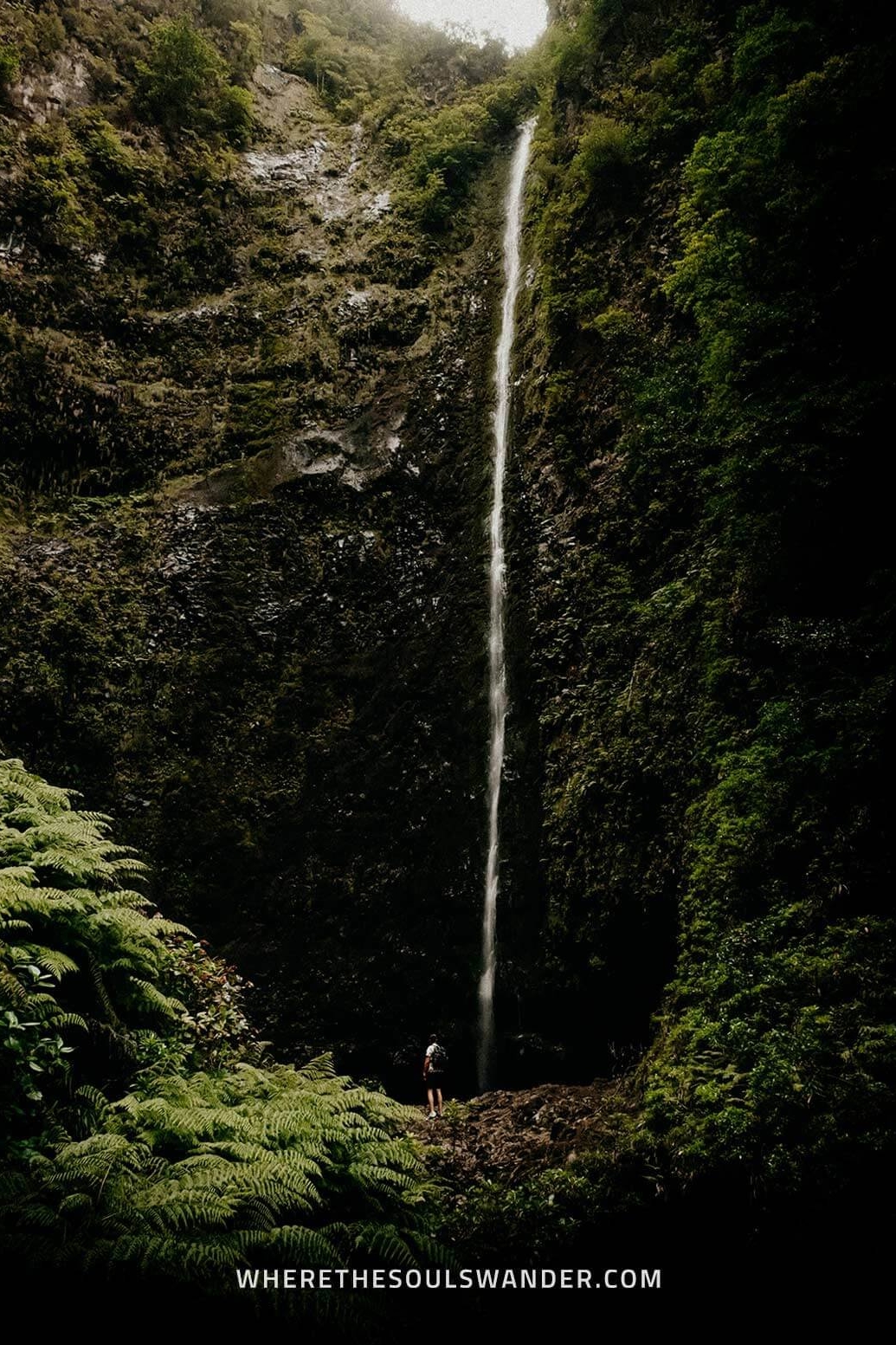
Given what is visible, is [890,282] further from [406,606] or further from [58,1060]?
[58,1060]

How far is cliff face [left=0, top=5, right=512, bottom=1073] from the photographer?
339 inches

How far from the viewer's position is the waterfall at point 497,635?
7.91m

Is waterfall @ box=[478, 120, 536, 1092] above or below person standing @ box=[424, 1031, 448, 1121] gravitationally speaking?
above

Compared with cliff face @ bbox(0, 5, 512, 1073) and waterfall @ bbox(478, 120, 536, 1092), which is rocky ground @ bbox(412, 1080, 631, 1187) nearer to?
waterfall @ bbox(478, 120, 536, 1092)

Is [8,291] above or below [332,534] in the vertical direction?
above

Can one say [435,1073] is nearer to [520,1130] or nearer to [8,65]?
[520,1130]

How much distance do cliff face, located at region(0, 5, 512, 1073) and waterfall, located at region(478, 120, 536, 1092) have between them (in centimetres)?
18

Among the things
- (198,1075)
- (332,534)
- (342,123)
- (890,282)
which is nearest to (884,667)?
(890,282)

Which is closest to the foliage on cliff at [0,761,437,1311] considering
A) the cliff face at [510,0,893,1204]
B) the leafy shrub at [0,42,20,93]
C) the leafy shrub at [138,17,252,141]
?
the cliff face at [510,0,893,1204]

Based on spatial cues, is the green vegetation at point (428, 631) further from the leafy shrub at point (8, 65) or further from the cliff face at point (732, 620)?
the leafy shrub at point (8, 65)

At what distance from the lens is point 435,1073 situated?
7.21m

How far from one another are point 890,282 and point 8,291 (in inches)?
440

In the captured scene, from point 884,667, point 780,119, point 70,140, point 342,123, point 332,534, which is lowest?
point 884,667

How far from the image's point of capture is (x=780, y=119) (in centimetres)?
566
